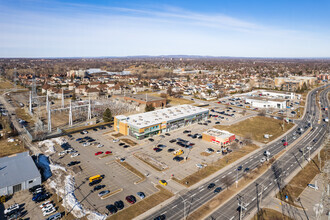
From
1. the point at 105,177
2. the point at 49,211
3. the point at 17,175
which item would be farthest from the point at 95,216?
the point at 17,175

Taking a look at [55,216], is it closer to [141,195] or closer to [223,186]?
[141,195]

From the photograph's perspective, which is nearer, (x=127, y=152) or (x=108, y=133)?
(x=127, y=152)

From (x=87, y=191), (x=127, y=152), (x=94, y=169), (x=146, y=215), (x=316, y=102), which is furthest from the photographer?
(x=316, y=102)

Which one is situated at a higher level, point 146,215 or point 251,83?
point 251,83

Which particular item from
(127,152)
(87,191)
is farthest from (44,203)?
(127,152)

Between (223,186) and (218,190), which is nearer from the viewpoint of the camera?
(218,190)

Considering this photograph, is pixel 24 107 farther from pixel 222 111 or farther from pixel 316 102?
pixel 316 102
